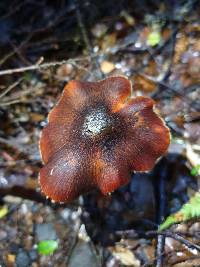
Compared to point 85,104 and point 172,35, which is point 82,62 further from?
point 85,104

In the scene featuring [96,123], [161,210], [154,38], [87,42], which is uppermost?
[96,123]

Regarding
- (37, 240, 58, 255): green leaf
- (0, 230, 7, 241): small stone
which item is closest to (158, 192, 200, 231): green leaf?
(37, 240, 58, 255): green leaf

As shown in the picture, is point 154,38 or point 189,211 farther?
point 154,38

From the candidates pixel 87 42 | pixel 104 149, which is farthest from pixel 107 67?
pixel 104 149

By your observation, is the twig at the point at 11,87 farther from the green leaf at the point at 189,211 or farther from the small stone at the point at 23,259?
the green leaf at the point at 189,211

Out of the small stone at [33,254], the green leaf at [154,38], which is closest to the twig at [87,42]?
the green leaf at [154,38]

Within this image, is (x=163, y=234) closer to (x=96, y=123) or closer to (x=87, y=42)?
(x=96, y=123)

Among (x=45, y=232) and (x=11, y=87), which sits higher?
(x=11, y=87)
